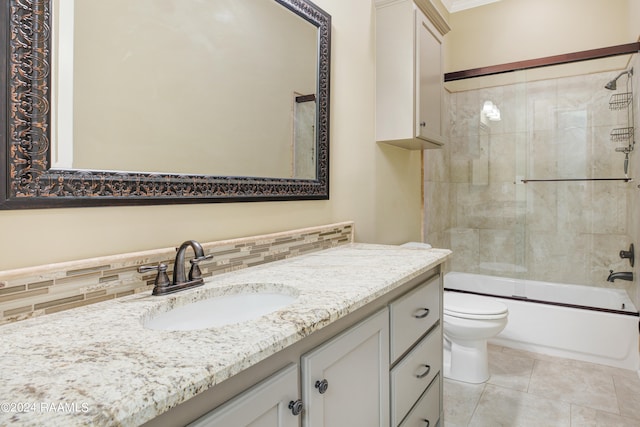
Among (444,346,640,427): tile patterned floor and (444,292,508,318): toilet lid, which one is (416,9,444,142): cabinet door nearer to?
(444,292,508,318): toilet lid

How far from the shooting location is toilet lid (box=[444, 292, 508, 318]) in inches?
84.0

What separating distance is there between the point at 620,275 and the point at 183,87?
332 centimetres

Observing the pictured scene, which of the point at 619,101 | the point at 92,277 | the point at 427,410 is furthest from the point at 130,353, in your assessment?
the point at 619,101

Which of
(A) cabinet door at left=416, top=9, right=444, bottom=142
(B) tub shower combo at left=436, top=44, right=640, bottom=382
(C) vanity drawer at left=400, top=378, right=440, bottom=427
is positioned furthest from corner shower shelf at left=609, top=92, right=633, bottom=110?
(C) vanity drawer at left=400, top=378, right=440, bottom=427

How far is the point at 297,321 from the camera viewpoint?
76 cm

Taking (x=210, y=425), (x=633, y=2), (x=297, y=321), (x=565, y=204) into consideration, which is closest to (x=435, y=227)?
(x=565, y=204)

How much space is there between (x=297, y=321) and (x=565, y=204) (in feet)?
10.5

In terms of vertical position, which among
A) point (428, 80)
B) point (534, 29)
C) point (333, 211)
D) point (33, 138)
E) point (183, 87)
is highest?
point (534, 29)

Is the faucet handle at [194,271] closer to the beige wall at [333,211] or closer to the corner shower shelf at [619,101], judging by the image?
the beige wall at [333,211]

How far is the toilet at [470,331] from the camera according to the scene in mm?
2137

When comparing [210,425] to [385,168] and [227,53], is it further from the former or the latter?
[385,168]

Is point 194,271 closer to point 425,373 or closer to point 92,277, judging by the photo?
point 92,277

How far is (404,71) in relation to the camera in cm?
212

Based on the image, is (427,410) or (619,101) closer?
(427,410)
